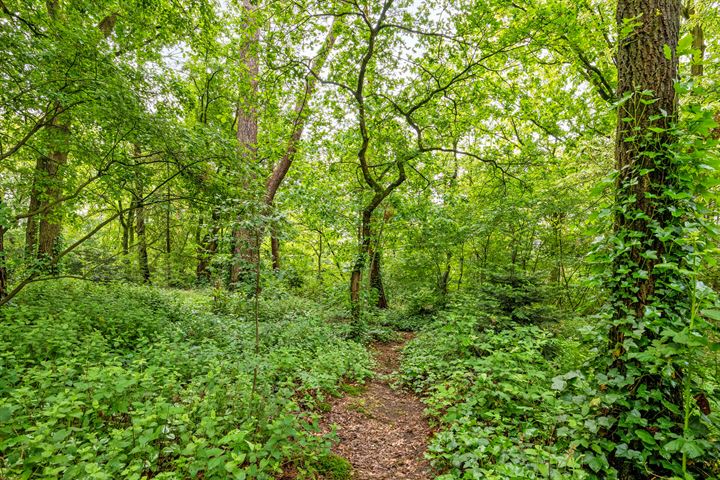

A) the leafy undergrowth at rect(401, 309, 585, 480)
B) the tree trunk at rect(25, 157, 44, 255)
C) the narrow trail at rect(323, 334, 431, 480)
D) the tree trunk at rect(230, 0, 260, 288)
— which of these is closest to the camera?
the leafy undergrowth at rect(401, 309, 585, 480)

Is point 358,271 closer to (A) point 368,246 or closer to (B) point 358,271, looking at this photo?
(B) point 358,271

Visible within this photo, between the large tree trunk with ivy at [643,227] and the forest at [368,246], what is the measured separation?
0.07ft

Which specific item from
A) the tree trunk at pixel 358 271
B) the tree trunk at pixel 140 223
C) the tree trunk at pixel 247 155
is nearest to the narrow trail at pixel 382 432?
the tree trunk at pixel 247 155

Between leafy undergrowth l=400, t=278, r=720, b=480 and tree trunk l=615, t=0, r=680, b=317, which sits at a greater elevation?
tree trunk l=615, t=0, r=680, b=317

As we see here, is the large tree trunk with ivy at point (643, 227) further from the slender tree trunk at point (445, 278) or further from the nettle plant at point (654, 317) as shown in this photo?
the slender tree trunk at point (445, 278)

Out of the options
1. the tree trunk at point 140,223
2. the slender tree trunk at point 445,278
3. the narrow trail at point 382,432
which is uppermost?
the tree trunk at point 140,223

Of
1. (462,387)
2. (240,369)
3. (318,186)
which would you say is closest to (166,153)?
(240,369)

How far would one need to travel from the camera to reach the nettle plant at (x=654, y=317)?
7.41ft

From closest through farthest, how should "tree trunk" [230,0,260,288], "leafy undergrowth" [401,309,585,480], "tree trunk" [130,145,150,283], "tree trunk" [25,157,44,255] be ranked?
"leafy undergrowth" [401,309,585,480], "tree trunk" [230,0,260,288], "tree trunk" [130,145,150,283], "tree trunk" [25,157,44,255]

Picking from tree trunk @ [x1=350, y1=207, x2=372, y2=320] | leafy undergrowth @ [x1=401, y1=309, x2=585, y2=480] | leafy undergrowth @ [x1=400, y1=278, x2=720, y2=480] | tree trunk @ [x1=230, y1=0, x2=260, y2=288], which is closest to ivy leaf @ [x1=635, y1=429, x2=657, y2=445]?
leafy undergrowth @ [x1=400, y1=278, x2=720, y2=480]

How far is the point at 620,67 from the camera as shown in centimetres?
296

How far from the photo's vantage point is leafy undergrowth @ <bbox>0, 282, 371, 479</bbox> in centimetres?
237

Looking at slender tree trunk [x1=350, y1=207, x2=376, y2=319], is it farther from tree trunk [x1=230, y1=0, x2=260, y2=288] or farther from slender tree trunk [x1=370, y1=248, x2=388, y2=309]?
slender tree trunk [x1=370, y1=248, x2=388, y2=309]

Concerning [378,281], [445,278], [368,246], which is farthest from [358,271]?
[445,278]
